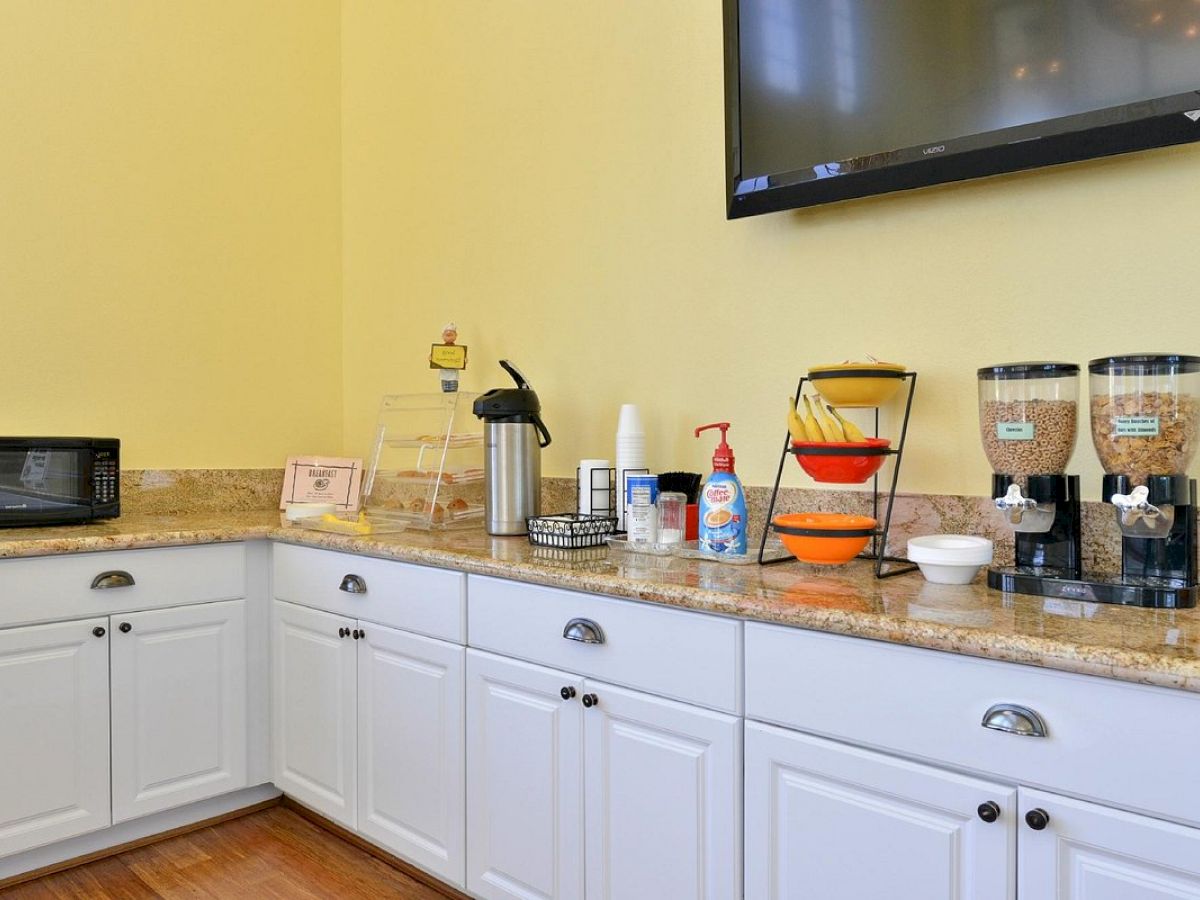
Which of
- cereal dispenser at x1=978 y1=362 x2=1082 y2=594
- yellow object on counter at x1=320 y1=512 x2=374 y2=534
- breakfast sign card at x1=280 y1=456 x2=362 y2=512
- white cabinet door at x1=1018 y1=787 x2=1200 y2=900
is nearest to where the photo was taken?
white cabinet door at x1=1018 y1=787 x2=1200 y2=900

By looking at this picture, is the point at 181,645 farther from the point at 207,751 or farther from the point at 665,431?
the point at 665,431

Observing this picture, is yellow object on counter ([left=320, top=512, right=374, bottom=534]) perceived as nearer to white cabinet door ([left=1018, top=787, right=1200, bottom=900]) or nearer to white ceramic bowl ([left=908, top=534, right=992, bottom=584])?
white ceramic bowl ([left=908, top=534, right=992, bottom=584])

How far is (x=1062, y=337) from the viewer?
168 cm

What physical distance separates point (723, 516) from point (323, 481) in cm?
180

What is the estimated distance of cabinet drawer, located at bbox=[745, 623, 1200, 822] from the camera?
1.04 meters

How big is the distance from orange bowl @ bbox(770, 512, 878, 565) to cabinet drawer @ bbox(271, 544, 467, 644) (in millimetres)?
720

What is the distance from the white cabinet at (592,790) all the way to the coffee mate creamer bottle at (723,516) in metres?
0.36

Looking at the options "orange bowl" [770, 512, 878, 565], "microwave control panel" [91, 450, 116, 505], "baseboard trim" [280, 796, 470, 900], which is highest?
"microwave control panel" [91, 450, 116, 505]

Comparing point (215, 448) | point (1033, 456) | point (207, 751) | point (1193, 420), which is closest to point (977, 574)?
point (1033, 456)

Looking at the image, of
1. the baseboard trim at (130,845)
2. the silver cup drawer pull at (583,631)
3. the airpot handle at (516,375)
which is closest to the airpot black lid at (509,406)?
the airpot handle at (516,375)

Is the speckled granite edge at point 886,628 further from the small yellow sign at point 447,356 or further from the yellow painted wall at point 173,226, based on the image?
the yellow painted wall at point 173,226

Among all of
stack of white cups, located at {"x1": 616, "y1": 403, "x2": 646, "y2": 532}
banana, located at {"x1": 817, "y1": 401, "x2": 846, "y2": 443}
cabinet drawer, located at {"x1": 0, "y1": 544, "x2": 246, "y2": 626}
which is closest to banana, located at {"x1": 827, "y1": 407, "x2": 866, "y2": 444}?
banana, located at {"x1": 817, "y1": 401, "x2": 846, "y2": 443}

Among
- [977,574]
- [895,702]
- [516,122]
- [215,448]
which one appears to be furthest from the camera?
[215,448]

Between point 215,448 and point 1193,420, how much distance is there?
9.08 ft
